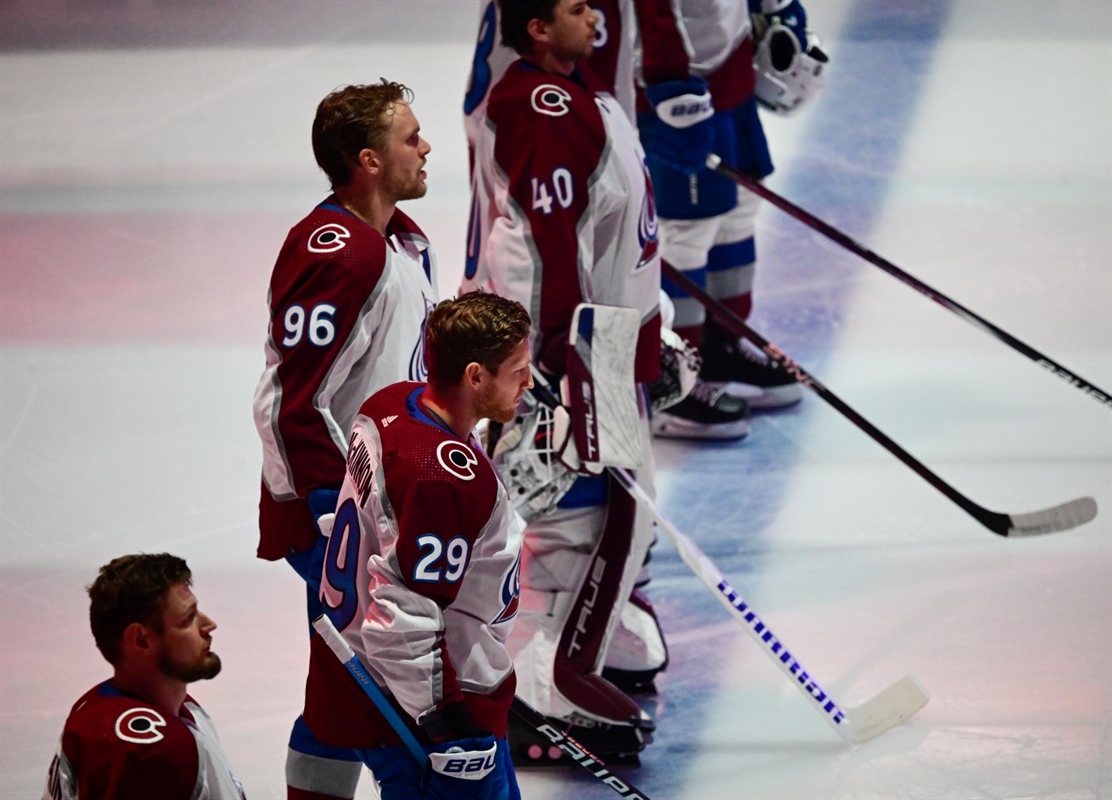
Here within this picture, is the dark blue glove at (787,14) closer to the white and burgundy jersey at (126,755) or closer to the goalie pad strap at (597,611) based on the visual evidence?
the goalie pad strap at (597,611)

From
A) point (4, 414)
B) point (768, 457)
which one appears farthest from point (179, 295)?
point (768, 457)

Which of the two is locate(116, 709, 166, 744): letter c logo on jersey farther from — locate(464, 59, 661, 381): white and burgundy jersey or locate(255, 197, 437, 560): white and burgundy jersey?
locate(464, 59, 661, 381): white and burgundy jersey

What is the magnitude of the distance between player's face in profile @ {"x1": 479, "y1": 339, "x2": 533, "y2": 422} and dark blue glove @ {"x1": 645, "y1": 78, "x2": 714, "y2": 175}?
5.93 ft

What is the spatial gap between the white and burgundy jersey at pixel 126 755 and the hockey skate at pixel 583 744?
45.0 inches

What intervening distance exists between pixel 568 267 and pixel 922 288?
1474mm

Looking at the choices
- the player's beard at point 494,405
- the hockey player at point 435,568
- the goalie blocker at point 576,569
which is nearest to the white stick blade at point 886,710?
the goalie blocker at point 576,569

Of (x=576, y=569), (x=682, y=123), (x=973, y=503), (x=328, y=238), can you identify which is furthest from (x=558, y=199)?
(x=973, y=503)

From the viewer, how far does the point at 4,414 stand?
4.09 metres

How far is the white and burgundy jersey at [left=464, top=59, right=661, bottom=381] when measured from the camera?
2.81 m

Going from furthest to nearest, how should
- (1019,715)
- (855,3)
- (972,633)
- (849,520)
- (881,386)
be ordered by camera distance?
(855,3) < (881,386) < (849,520) < (972,633) < (1019,715)

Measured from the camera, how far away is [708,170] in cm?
414

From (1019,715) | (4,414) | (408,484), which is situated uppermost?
(408,484)

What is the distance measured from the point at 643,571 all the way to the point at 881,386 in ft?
3.94

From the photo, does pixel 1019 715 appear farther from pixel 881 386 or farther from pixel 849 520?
pixel 881 386
